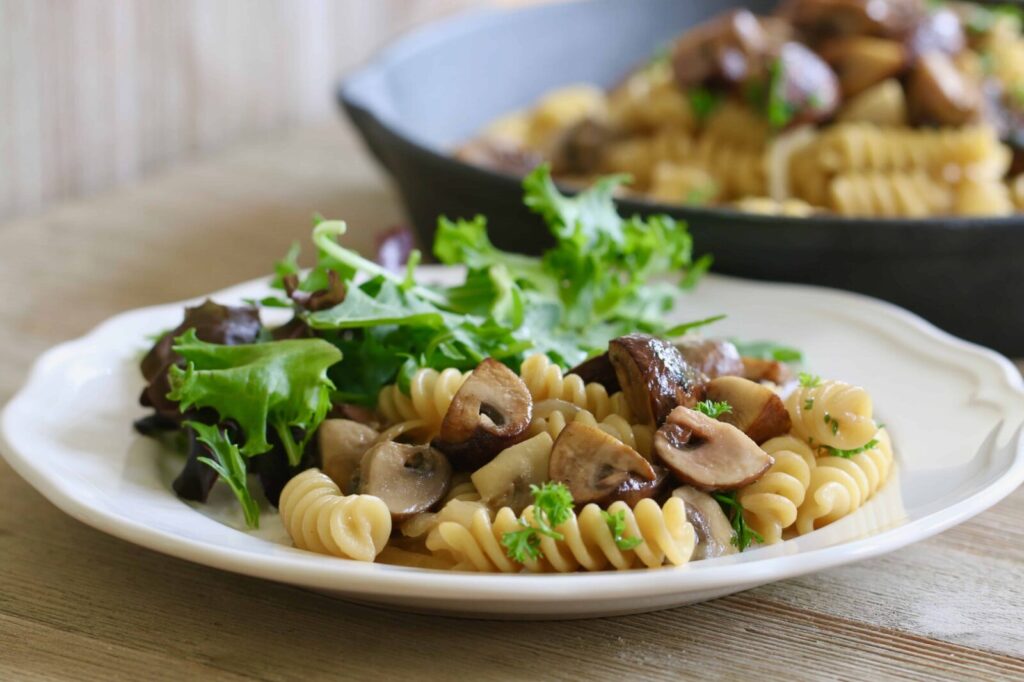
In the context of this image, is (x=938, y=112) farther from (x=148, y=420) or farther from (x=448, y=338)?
(x=148, y=420)

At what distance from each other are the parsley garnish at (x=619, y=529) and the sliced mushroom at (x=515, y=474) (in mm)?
131

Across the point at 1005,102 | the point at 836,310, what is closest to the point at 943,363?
the point at 836,310

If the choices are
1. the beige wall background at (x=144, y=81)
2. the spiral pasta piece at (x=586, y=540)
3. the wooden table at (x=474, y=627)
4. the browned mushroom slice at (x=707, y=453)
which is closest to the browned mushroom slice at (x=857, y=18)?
the wooden table at (x=474, y=627)

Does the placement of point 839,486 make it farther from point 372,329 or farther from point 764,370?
point 372,329

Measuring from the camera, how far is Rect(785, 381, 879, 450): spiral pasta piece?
5.03 feet

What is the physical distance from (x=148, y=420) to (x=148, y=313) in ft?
1.15

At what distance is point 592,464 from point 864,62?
1850mm

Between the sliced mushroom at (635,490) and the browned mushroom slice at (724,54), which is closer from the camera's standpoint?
the sliced mushroom at (635,490)

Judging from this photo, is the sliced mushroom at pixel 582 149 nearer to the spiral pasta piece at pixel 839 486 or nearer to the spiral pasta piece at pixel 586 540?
the spiral pasta piece at pixel 839 486

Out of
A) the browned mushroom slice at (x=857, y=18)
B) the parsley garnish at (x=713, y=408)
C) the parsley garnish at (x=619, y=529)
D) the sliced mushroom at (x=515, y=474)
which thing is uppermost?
the browned mushroom slice at (x=857, y=18)

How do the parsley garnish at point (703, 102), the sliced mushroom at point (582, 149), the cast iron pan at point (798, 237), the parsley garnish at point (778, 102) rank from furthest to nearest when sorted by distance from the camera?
the sliced mushroom at point (582, 149), the parsley garnish at point (703, 102), the parsley garnish at point (778, 102), the cast iron pan at point (798, 237)

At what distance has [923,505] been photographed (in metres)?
1.47

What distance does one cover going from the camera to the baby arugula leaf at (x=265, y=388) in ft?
5.14

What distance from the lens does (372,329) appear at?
1.74m
